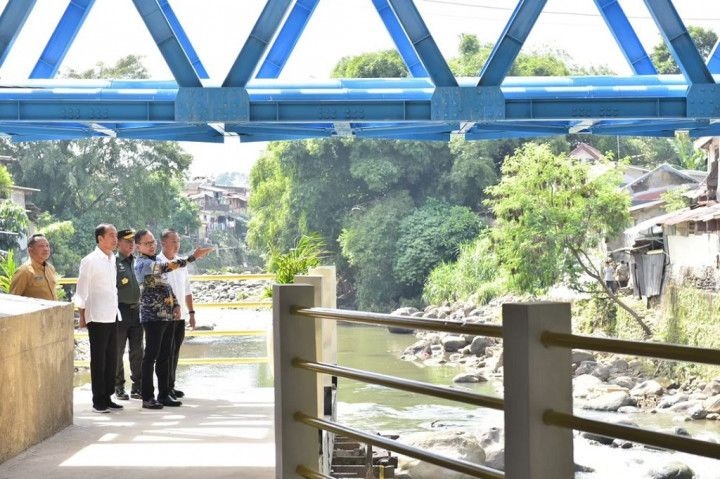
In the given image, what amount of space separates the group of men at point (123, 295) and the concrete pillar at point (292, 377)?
4563mm

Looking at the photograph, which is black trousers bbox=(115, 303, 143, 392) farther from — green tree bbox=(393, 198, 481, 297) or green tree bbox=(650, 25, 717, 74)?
green tree bbox=(650, 25, 717, 74)

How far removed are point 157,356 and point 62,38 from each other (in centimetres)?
275

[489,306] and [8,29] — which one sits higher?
[8,29]

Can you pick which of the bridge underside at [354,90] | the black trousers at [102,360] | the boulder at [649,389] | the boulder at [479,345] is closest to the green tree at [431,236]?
the boulder at [479,345]

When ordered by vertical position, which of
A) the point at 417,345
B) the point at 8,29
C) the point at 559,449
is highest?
the point at 8,29

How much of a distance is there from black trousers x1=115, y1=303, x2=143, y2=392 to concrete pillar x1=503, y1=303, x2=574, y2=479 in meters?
6.80

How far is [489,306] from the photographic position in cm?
4584

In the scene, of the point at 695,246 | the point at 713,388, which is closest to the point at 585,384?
the point at 713,388

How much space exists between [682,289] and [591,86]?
24.6 m

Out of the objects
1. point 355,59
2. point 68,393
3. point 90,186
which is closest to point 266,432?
point 68,393

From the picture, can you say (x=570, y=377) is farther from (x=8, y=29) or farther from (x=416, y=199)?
(x=416, y=199)

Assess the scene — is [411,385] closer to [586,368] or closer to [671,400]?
[671,400]

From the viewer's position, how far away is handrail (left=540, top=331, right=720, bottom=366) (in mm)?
2184

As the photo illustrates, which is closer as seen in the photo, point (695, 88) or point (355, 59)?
point (695, 88)
